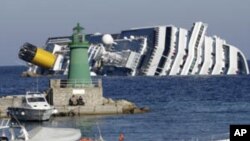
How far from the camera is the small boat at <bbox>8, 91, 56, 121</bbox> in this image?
5425 cm

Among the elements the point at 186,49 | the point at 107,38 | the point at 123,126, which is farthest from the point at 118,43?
the point at 123,126

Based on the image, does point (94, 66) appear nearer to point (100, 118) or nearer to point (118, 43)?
point (118, 43)

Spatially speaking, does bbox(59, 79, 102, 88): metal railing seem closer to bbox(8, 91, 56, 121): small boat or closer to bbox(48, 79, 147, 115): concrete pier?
bbox(48, 79, 147, 115): concrete pier

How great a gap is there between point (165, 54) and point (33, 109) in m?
85.3

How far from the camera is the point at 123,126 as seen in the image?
51.5 metres

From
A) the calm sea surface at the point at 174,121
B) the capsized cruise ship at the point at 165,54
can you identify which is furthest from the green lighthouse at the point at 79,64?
the capsized cruise ship at the point at 165,54

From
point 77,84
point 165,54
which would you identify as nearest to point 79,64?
point 77,84

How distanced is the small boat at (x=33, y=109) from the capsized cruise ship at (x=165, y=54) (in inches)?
3112

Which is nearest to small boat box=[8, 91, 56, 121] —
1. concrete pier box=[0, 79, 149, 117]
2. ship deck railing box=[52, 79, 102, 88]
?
concrete pier box=[0, 79, 149, 117]

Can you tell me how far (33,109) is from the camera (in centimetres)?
5441

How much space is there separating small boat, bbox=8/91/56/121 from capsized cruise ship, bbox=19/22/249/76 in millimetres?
79043

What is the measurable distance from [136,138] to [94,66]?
108 m

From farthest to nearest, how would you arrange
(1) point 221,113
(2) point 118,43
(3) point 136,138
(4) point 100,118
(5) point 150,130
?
1. (2) point 118,43
2. (1) point 221,113
3. (4) point 100,118
4. (5) point 150,130
5. (3) point 136,138

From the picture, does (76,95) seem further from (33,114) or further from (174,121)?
(174,121)
